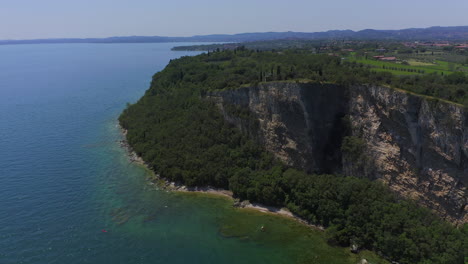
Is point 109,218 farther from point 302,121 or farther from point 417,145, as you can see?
point 417,145

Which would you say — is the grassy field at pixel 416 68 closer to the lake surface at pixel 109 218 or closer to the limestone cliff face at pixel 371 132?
the limestone cliff face at pixel 371 132

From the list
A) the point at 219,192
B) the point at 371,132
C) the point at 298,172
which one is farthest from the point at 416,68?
the point at 219,192

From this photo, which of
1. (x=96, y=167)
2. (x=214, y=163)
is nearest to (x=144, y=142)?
(x=96, y=167)

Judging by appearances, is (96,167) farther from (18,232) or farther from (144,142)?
(18,232)

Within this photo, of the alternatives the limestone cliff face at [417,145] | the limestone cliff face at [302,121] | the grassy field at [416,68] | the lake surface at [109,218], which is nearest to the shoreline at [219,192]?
the lake surface at [109,218]

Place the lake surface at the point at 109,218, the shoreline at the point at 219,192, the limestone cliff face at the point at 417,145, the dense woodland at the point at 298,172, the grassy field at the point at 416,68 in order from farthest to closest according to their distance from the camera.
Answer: the grassy field at the point at 416,68, the shoreline at the point at 219,192, the lake surface at the point at 109,218, the dense woodland at the point at 298,172, the limestone cliff face at the point at 417,145
